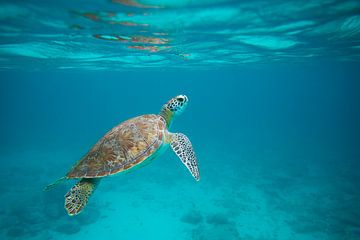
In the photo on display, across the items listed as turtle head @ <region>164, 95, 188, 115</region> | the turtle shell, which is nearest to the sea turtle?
the turtle shell

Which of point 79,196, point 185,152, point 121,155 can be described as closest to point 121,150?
point 121,155

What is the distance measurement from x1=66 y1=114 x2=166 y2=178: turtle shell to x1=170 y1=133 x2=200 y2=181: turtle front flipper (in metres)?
0.52

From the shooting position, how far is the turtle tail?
5.28 meters

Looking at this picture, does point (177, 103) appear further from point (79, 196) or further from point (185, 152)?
point (79, 196)

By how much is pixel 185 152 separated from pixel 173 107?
6.07 feet

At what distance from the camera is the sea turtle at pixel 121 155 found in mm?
5668

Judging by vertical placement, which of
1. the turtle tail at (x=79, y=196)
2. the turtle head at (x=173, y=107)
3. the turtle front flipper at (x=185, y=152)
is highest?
the turtle head at (x=173, y=107)

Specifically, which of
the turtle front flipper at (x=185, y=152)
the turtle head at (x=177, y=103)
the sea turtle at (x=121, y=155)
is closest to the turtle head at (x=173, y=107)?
the turtle head at (x=177, y=103)

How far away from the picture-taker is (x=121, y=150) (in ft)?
20.1

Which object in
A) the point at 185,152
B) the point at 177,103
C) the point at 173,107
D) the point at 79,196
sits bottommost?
the point at 79,196

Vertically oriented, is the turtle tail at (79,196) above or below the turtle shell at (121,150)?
below

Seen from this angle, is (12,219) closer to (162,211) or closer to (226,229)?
(162,211)

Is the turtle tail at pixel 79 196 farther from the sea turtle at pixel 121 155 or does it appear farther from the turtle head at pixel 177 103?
the turtle head at pixel 177 103

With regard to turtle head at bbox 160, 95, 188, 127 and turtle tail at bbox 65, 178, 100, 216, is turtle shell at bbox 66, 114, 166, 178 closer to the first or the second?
turtle tail at bbox 65, 178, 100, 216
